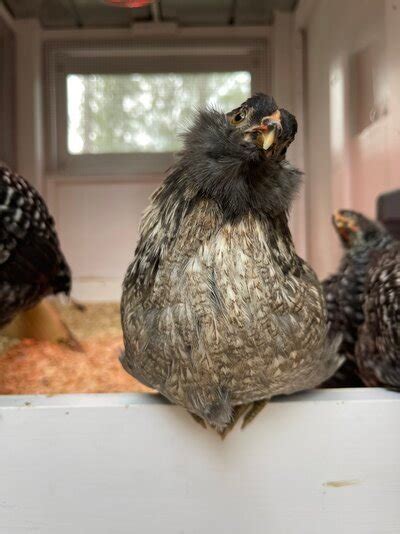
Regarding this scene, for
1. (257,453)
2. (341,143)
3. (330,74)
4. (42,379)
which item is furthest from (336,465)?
(330,74)

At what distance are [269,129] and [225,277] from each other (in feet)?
0.72

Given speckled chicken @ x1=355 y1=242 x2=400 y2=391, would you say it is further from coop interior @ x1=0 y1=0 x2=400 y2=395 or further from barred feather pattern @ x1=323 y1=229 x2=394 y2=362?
coop interior @ x1=0 y1=0 x2=400 y2=395

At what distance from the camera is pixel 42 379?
1772 millimetres

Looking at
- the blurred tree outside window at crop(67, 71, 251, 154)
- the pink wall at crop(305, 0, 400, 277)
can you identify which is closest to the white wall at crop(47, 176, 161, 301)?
the blurred tree outside window at crop(67, 71, 251, 154)

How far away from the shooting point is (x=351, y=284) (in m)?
1.63

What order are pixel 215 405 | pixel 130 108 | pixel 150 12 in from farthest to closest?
pixel 130 108, pixel 150 12, pixel 215 405

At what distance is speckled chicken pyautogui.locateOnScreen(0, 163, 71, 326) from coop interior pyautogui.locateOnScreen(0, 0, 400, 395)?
60 centimetres

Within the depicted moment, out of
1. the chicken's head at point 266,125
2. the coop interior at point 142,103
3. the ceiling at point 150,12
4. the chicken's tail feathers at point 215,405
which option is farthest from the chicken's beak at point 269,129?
the ceiling at point 150,12

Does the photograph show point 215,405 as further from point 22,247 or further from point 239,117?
point 22,247

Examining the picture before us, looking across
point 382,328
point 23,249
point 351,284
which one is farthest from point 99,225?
point 382,328

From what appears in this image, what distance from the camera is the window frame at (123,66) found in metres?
3.44

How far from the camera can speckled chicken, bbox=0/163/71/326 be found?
1.51 meters

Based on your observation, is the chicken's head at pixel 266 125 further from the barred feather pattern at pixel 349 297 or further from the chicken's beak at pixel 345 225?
the chicken's beak at pixel 345 225

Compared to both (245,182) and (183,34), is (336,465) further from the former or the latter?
(183,34)
